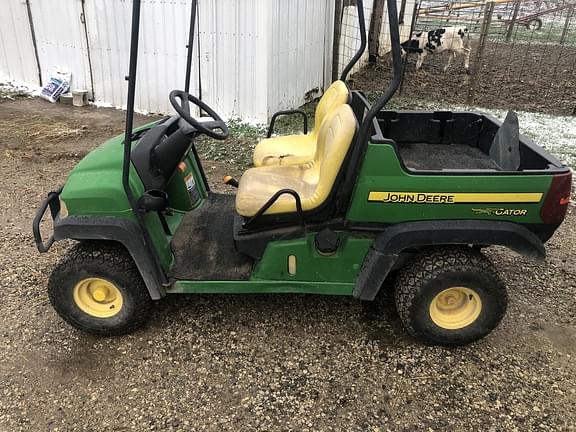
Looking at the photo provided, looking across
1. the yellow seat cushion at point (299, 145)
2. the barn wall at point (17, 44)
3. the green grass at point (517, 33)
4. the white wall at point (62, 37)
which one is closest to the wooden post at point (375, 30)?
the green grass at point (517, 33)

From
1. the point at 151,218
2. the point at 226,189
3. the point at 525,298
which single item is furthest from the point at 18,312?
the point at 525,298

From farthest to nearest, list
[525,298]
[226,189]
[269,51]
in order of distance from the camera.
Result: [269,51] → [226,189] → [525,298]

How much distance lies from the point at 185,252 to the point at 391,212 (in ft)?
3.91

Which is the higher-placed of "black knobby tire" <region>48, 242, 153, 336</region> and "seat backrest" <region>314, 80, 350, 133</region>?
"seat backrest" <region>314, 80, 350, 133</region>

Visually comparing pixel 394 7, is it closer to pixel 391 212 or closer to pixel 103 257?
pixel 391 212

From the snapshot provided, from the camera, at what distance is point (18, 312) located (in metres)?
3.02

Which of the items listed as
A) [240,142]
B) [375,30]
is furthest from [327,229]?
[375,30]

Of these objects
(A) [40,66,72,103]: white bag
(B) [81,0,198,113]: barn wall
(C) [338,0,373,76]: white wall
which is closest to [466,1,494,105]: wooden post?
(C) [338,0,373,76]: white wall

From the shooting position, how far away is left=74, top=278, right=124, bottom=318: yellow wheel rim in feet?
9.06

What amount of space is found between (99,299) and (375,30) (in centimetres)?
889

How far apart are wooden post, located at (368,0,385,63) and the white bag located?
565 centimetres

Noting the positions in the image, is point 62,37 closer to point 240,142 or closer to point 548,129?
point 240,142

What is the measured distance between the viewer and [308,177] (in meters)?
3.12

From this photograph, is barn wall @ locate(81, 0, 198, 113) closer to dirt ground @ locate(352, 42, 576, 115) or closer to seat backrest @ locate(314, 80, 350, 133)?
dirt ground @ locate(352, 42, 576, 115)
